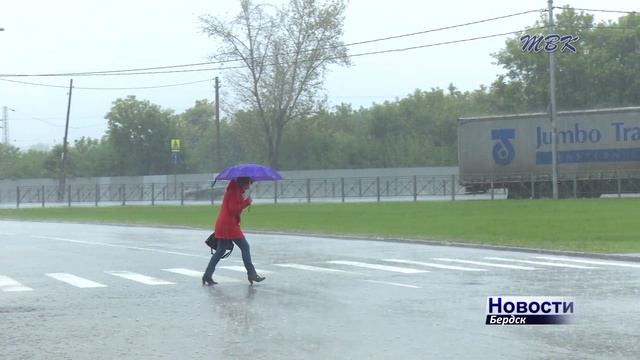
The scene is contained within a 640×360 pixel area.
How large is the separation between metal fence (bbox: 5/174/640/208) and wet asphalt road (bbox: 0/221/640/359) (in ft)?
91.4

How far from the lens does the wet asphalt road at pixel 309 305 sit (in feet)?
29.2

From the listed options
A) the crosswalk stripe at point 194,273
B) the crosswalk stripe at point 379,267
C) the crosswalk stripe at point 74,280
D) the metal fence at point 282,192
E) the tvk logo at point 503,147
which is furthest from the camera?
the metal fence at point 282,192

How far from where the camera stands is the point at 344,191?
182 ft


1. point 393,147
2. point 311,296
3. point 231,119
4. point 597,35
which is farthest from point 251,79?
point 311,296

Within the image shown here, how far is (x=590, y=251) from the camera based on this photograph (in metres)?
19.0

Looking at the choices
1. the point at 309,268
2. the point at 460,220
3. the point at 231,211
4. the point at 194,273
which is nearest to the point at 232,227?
the point at 231,211

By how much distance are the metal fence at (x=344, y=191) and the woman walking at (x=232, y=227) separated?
33.3m

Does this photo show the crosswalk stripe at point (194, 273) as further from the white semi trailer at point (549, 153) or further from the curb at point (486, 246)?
the white semi trailer at point (549, 153)

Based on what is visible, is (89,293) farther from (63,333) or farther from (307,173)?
(307,173)

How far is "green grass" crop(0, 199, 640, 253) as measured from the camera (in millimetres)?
22562

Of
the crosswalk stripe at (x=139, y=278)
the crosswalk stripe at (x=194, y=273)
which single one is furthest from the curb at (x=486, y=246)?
the crosswalk stripe at (x=139, y=278)

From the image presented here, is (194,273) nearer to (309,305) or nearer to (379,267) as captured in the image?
(379,267)

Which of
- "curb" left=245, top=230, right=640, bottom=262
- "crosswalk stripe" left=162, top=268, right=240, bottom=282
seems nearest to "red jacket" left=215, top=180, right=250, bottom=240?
"crosswalk stripe" left=162, top=268, right=240, bottom=282

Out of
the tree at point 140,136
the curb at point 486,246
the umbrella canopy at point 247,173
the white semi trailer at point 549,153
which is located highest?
the tree at point 140,136
